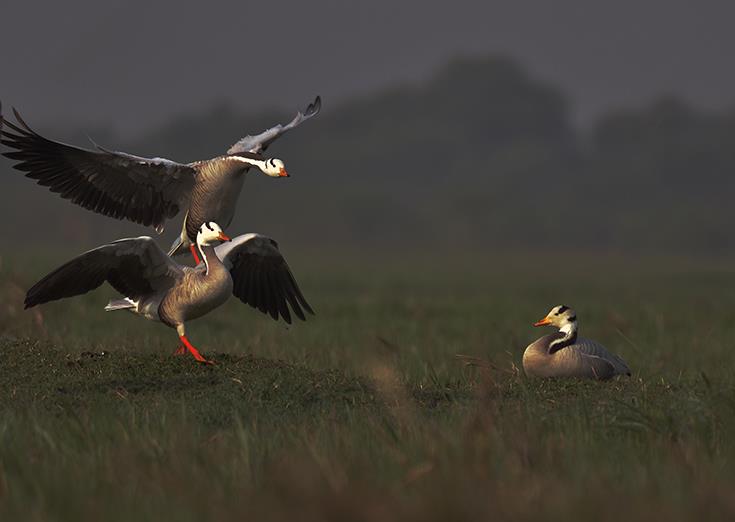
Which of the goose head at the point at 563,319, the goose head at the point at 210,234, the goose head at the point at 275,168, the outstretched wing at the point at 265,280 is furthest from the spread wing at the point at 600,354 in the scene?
the goose head at the point at 210,234

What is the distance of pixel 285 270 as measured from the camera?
9453mm

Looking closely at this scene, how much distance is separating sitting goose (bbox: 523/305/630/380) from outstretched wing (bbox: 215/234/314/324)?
2047 millimetres

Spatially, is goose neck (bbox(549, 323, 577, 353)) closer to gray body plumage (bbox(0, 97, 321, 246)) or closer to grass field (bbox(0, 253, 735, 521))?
grass field (bbox(0, 253, 735, 521))

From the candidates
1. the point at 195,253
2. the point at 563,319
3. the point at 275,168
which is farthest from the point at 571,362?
the point at 195,253

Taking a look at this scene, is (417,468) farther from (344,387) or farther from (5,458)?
(344,387)

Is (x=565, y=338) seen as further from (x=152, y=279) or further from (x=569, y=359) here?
(x=152, y=279)

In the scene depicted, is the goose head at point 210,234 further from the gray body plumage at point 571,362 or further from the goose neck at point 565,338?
the goose neck at point 565,338

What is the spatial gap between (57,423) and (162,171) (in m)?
3.27

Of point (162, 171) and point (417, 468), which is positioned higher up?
point (162, 171)

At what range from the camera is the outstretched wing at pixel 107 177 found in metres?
8.62

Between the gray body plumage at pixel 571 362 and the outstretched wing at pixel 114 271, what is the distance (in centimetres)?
267

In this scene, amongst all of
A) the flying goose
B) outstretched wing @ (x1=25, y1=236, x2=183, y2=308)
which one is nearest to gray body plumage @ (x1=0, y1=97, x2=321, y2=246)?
the flying goose

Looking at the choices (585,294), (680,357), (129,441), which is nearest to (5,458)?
(129,441)

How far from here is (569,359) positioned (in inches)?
321
